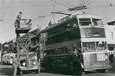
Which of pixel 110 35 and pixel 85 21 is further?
pixel 110 35

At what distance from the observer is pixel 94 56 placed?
19.5m

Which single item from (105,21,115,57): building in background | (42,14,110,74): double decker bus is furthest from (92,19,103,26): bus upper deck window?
(105,21,115,57): building in background

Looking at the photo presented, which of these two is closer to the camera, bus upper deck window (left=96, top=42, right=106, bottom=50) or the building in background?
bus upper deck window (left=96, top=42, right=106, bottom=50)

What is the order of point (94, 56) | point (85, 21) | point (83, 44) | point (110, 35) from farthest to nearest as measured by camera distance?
point (110, 35)
point (85, 21)
point (94, 56)
point (83, 44)

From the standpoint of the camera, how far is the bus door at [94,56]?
62.8 feet

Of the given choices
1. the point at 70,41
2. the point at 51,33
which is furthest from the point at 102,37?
the point at 51,33

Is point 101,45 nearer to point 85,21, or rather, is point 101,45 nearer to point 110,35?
point 85,21

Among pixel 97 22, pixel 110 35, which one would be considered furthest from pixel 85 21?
pixel 110 35

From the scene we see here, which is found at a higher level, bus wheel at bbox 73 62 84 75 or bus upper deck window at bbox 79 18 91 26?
bus upper deck window at bbox 79 18 91 26

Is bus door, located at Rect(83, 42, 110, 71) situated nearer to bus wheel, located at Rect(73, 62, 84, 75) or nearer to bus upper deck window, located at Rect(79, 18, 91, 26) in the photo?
bus wheel, located at Rect(73, 62, 84, 75)

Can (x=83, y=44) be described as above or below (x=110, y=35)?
below

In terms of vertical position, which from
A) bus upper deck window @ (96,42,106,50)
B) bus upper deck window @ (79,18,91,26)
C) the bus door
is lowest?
the bus door

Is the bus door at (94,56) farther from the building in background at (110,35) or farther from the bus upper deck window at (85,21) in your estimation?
the building in background at (110,35)

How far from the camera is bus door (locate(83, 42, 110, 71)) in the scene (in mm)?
19156
